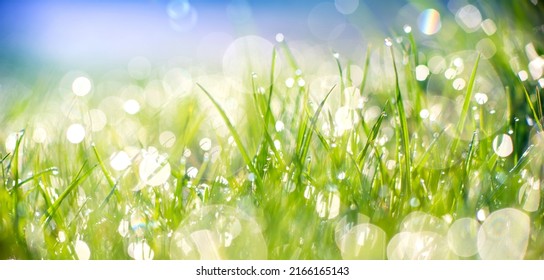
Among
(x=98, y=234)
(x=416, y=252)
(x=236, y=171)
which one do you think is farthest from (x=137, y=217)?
(x=416, y=252)

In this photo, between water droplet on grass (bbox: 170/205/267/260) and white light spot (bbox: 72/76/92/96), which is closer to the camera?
water droplet on grass (bbox: 170/205/267/260)

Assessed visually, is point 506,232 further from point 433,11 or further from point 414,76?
point 433,11

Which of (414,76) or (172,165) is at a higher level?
(414,76)

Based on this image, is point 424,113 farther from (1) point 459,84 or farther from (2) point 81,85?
(2) point 81,85

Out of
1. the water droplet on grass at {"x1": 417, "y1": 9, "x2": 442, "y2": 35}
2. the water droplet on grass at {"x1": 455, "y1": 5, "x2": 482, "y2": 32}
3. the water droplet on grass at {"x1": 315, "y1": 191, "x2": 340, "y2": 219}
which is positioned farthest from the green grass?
the water droplet on grass at {"x1": 417, "y1": 9, "x2": 442, "y2": 35}

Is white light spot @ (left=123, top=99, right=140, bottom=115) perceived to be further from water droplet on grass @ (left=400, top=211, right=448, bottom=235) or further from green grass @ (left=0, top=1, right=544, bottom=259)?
water droplet on grass @ (left=400, top=211, right=448, bottom=235)

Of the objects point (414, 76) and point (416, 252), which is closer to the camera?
point (416, 252)

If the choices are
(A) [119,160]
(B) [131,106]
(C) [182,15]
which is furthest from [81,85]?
(A) [119,160]
